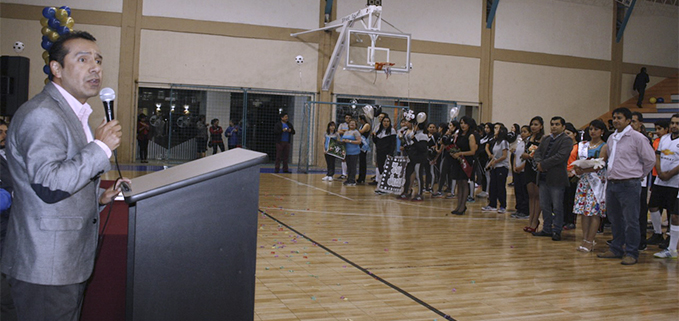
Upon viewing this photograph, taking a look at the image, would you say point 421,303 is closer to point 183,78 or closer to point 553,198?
point 553,198

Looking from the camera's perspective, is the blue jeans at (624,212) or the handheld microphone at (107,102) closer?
the handheld microphone at (107,102)

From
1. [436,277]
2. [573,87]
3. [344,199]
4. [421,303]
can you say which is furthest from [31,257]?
[573,87]

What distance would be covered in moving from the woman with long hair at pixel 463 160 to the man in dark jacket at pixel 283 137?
20.5 ft

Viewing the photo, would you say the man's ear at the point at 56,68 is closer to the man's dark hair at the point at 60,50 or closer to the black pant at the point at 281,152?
the man's dark hair at the point at 60,50

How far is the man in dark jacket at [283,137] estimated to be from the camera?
14.1 metres

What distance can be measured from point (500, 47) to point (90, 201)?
60.1 ft

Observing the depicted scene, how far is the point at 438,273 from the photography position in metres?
4.81

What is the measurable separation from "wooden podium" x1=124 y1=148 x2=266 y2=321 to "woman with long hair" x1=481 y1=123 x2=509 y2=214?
7543mm

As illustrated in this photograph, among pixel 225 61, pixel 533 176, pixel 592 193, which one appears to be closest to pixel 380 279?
pixel 592 193

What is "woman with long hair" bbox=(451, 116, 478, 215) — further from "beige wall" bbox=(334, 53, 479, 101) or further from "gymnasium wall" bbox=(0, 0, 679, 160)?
"beige wall" bbox=(334, 53, 479, 101)

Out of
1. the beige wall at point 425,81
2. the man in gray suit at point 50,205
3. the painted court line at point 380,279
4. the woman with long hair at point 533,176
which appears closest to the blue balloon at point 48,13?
the painted court line at point 380,279

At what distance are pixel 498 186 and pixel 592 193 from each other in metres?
3.12

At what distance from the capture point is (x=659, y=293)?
446 centimetres

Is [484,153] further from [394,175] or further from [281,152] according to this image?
[281,152]
